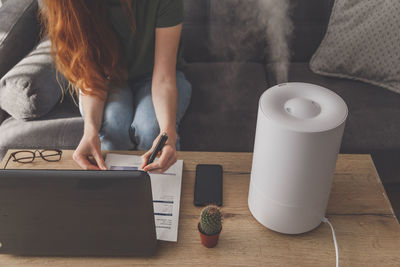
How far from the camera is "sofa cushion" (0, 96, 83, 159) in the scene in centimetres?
146

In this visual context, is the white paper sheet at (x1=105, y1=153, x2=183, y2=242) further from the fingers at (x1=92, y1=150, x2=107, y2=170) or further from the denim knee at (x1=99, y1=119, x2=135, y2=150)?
the denim knee at (x1=99, y1=119, x2=135, y2=150)

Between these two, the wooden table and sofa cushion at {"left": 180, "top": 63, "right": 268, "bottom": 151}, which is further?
sofa cushion at {"left": 180, "top": 63, "right": 268, "bottom": 151}

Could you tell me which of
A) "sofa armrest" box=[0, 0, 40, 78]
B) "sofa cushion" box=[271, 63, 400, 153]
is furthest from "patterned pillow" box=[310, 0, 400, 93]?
"sofa armrest" box=[0, 0, 40, 78]

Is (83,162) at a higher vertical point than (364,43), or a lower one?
lower

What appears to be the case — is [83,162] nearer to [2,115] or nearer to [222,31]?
[2,115]

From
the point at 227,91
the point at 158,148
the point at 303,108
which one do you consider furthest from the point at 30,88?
the point at 303,108

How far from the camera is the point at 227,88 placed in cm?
164

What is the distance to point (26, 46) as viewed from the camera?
1.70m

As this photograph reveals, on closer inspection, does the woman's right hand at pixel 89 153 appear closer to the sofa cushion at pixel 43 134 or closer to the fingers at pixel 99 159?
the fingers at pixel 99 159

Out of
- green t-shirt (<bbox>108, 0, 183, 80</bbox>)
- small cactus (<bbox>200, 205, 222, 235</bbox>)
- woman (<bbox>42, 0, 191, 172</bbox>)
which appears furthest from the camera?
green t-shirt (<bbox>108, 0, 183, 80</bbox>)

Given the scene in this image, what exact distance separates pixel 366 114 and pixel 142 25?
1.00m

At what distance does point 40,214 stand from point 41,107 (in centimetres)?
84

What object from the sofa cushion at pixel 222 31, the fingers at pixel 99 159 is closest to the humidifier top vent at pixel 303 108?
the fingers at pixel 99 159

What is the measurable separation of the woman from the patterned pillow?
75 centimetres
